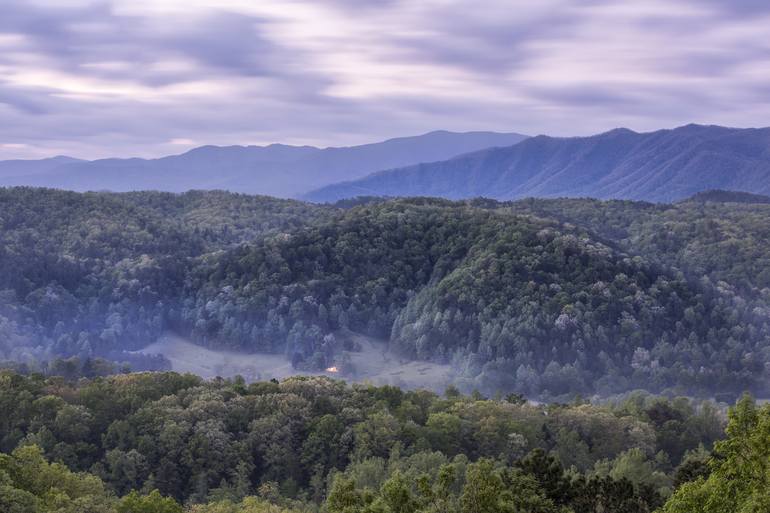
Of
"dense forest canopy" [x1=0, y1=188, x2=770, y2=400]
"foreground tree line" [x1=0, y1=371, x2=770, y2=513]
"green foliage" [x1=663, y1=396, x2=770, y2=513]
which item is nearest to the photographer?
"green foliage" [x1=663, y1=396, x2=770, y2=513]

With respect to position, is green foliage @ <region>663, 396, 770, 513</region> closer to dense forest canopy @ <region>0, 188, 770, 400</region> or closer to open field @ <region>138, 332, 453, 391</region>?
dense forest canopy @ <region>0, 188, 770, 400</region>

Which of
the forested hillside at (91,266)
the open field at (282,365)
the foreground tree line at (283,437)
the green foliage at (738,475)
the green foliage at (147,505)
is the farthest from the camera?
the forested hillside at (91,266)

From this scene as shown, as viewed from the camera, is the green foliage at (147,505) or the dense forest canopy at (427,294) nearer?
the green foliage at (147,505)

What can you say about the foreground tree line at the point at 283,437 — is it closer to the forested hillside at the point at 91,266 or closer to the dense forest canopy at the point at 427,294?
the dense forest canopy at the point at 427,294

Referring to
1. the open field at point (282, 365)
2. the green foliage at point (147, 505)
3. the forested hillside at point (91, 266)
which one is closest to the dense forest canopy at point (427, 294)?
the forested hillside at point (91, 266)

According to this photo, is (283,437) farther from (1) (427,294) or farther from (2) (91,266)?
(2) (91,266)

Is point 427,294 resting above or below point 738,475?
below

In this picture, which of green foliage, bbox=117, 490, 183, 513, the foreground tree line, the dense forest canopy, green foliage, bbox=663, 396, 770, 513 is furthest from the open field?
green foliage, bbox=663, 396, 770, 513

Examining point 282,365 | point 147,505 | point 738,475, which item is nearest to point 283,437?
point 147,505
